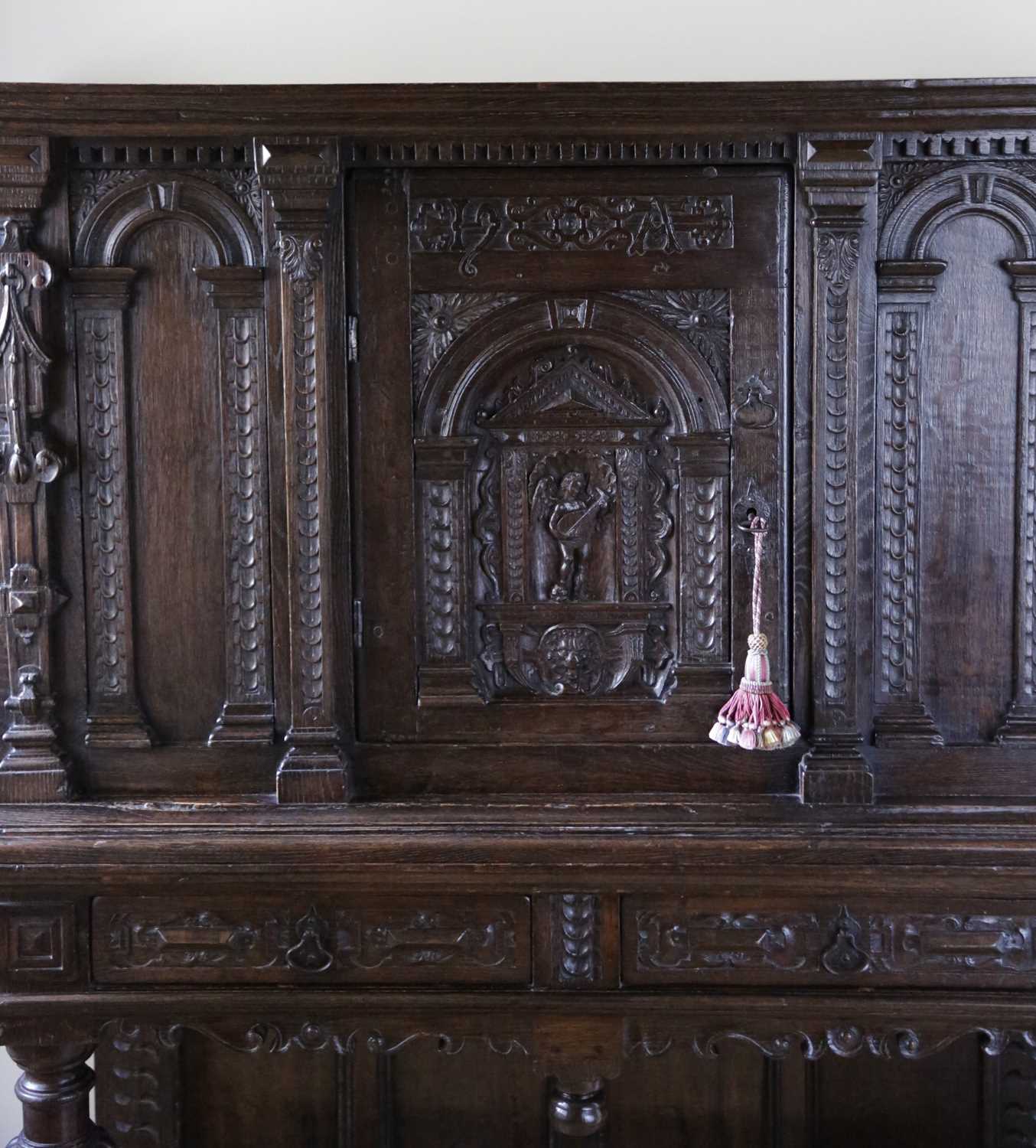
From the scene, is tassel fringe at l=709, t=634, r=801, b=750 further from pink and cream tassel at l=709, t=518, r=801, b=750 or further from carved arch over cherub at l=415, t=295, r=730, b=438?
carved arch over cherub at l=415, t=295, r=730, b=438

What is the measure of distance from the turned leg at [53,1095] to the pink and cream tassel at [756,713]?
4.09 ft

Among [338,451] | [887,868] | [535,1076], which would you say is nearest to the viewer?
[887,868]

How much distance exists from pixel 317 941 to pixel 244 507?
760 millimetres

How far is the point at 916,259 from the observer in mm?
1993

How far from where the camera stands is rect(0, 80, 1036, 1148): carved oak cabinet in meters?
1.93

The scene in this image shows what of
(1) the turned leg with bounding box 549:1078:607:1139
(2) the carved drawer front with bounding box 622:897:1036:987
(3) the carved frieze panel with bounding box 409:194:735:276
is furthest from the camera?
(1) the turned leg with bounding box 549:1078:607:1139

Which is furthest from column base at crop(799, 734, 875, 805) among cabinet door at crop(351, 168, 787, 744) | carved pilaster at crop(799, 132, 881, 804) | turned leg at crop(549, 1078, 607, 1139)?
turned leg at crop(549, 1078, 607, 1139)

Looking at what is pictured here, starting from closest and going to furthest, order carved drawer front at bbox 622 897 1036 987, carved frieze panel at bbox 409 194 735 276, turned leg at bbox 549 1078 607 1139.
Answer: carved drawer front at bbox 622 897 1036 987 → carved frieze panel at bbox 409 194 735 276 → turned leg at bbox 549 1078 607 1139

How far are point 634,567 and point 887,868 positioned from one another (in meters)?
0.66

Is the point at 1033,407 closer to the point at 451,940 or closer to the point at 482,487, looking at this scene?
the point at 482,487

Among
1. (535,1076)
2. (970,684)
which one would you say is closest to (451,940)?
(535,1076)

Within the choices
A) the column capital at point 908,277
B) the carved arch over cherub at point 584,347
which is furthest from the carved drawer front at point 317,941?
the column capital at point 908,277

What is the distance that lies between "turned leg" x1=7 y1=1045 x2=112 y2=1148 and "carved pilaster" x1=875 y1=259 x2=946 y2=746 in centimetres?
153

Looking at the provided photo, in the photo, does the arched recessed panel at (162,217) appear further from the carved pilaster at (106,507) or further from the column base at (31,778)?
the column base at (31,778)
